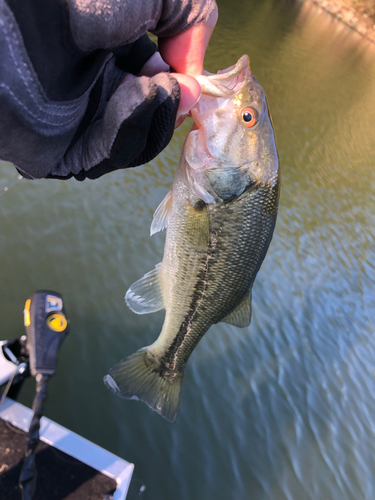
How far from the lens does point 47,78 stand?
0.92 meters

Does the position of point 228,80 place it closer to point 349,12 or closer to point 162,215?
point 162,215

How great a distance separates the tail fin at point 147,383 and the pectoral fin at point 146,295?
40 centimetres

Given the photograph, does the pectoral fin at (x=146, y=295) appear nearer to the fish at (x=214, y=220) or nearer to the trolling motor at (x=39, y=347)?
the fish at (x=214, y=220)

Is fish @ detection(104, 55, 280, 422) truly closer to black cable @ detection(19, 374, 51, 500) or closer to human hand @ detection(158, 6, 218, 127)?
human hand @ detection(158, 6, 218, 127)

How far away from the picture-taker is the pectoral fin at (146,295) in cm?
232

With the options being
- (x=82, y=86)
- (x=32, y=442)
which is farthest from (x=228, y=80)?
(x=32, y=442)

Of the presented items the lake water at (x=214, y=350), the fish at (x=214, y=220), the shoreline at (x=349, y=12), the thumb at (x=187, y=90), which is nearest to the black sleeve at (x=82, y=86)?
the thumb at (x=187, y=90)

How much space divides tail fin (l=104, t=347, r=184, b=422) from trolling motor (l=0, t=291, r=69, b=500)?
0.98 m

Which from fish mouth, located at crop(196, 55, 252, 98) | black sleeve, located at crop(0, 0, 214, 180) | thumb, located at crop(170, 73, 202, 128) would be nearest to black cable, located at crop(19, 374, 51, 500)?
black sleeve, located at crop(0, 0, 214, 180)

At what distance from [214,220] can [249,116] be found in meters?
0.58

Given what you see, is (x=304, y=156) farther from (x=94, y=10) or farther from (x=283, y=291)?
(x=94, y=10)

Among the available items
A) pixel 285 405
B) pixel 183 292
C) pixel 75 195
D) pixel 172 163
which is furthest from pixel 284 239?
pixel 183 292

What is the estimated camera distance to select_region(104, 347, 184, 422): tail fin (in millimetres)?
2475

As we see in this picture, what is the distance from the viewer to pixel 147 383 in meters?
2.53
